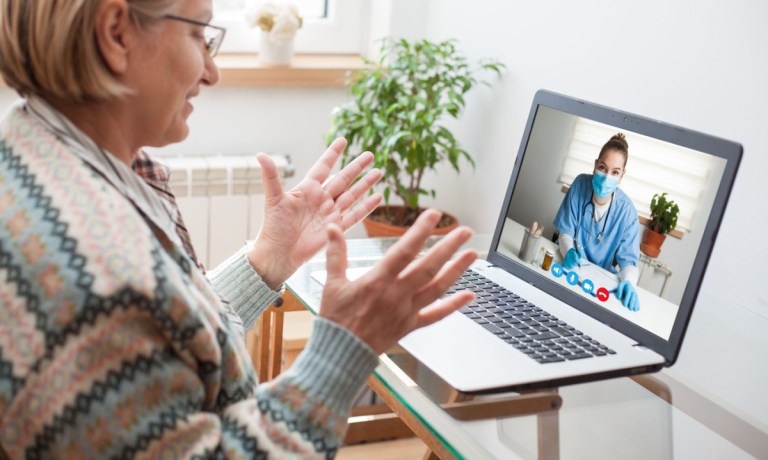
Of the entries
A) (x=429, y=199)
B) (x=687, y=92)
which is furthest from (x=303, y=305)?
(x=429, y=199)

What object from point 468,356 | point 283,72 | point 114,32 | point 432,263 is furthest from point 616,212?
point 283,72

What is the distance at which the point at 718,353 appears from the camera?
1.25 metres

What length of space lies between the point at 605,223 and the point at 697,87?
48 cm

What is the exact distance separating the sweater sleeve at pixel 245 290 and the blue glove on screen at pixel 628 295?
0.49 metres

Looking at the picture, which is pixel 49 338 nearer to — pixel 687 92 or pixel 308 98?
pixel 687 92

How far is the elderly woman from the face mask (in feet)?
1.28

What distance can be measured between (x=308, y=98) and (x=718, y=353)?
156 centimetres

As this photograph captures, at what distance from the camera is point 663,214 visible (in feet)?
3.72

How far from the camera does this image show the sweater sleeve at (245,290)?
121 centimetres

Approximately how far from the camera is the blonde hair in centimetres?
80

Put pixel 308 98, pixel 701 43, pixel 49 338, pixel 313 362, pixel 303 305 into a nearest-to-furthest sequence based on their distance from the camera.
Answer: pixel 49 338
pixel 313 362
pixel 303 305
pixel 701 43
pixel 308 98

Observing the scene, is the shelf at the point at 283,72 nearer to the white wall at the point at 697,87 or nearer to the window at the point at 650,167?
the white wall at the point at 697,87

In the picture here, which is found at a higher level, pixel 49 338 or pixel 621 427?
pixel 49 338

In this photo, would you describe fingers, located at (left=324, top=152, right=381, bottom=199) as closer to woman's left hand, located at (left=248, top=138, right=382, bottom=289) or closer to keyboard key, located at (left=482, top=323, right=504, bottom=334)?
woman's left hand, located at (left=248, top=138, right=382, bottom=289)
